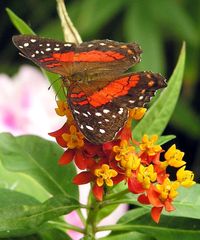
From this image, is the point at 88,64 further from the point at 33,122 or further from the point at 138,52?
the point at 33,122

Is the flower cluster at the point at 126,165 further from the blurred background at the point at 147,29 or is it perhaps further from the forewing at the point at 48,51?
the blurred background at the point at 147,29

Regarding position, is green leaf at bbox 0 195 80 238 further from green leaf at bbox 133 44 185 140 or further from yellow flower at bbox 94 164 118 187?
green leaf at bbox 133 44 185 140

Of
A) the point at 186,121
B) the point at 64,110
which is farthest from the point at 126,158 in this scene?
the point at 186,121

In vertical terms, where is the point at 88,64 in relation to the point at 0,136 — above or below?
above

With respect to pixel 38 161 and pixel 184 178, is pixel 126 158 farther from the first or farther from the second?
pixel 38 161

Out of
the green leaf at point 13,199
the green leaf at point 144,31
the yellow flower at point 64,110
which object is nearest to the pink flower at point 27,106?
the green leaf at point 144,31

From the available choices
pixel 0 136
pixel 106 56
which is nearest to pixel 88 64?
pixel 106 56
